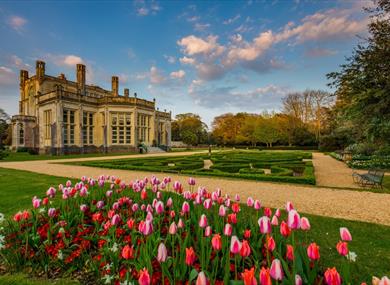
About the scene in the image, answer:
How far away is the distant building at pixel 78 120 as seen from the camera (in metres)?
29.8

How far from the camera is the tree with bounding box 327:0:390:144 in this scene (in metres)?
7.57

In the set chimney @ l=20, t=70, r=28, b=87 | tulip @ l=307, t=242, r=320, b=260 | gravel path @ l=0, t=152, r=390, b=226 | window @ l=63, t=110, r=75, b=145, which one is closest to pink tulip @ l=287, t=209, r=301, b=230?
tulip @ l=307, t=242, r=320, b=260

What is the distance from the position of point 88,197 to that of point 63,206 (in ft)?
1.93

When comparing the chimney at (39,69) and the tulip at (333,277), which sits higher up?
the chimney at (39,69)

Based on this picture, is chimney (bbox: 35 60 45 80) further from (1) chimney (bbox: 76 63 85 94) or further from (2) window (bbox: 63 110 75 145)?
(2) window (bbox: 63 110 75 145)

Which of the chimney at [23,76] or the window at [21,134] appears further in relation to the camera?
the chimney at [23,76]

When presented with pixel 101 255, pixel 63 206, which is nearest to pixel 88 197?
pixel 63 206

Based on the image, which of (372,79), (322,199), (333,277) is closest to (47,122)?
(322,199)

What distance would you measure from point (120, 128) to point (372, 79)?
1252 inches

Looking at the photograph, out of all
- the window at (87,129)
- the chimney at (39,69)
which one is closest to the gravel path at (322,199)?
the window at (87,129)

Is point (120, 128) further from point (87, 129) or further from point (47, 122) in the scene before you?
point (47, 122)

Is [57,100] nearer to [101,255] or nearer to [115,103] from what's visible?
[115,103]

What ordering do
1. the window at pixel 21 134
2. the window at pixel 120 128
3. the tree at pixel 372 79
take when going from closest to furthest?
the tree at pixel 372 79 < the window at pixel 120 128 < the window at pixel 21 134

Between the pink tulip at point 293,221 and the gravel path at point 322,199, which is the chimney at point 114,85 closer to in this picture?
the gravel path at point 322,199
